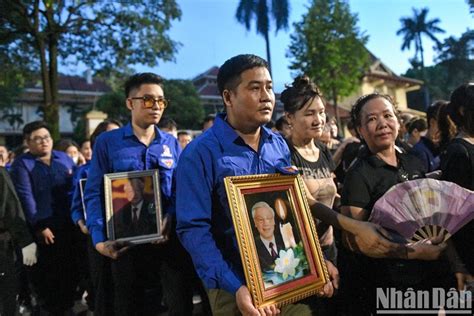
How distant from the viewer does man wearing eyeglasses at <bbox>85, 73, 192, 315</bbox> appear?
316 cm

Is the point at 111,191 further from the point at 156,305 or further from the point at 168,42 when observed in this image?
the point at 168,42

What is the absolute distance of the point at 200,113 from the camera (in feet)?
92.3

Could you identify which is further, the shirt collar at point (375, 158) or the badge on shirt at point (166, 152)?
the badge on shirt at point (166, 152)

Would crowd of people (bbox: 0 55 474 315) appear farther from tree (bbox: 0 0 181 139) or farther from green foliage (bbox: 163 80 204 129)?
green foliage (bbox: 163 80 204 129)

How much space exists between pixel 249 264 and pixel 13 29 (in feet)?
48.9

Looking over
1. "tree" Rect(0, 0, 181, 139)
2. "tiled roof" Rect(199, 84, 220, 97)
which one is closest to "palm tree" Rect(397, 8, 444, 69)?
"tiled roof" Rect(199, 84, 220, 97)

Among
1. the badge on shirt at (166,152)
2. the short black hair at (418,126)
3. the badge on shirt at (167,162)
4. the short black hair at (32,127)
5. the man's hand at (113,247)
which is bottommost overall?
the man's hand at (113,247)

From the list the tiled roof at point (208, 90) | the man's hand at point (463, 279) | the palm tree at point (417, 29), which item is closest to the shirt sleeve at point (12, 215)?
the man's hand at point (463, 279)

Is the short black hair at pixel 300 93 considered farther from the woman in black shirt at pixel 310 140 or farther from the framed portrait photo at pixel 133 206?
the framed portrait photo at pixel 133 206

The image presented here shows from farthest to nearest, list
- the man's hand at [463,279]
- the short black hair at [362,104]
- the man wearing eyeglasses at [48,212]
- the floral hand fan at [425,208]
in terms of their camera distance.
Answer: the man wearing eyeglasses at [48,212]
the short black hair at [362,104]
the man's hand at [463,279]
the floral hand fan at [425,208]

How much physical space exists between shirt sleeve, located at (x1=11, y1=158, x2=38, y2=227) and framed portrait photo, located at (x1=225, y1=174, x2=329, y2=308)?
3156mm

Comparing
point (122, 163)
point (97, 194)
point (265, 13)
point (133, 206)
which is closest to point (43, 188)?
point (97, 194)

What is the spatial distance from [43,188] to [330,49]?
71.0 ft

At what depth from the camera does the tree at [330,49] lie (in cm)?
2430
